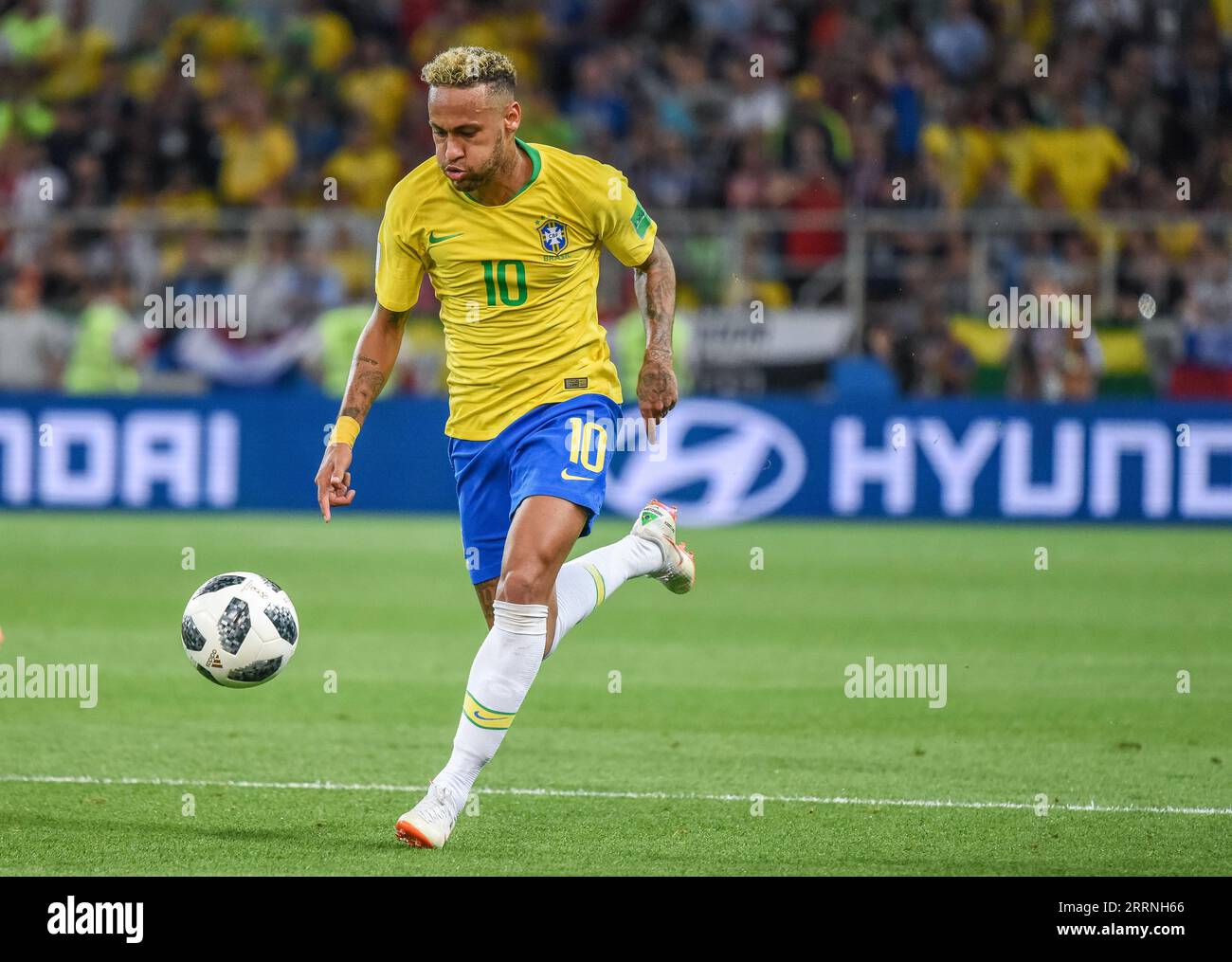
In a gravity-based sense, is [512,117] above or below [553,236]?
above

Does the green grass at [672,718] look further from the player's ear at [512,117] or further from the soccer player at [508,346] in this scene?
the player's ear at [512,117]

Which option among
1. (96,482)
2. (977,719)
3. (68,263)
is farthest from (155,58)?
A: (977,719)

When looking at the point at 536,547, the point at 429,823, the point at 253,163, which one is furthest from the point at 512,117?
the point at 253,163

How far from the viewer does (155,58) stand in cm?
2131

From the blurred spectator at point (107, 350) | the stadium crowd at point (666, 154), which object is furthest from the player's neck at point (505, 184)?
the blurred spectator at point (107, 350)

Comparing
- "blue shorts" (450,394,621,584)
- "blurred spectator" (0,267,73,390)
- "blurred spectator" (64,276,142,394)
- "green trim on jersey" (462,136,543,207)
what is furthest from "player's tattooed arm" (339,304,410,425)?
"blurred spectator" (0,267,73,390)

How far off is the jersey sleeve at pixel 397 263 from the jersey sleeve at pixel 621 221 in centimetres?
62

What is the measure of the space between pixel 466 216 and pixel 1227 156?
14.2m

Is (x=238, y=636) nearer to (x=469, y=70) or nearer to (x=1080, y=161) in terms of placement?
(x=469, y=70)

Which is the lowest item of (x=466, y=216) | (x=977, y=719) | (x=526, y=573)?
(x=977, y=719)

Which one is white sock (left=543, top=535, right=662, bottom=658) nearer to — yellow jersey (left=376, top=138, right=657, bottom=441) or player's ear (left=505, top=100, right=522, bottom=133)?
yellow jersey (left=376, top=138, right=657, bottom=441)

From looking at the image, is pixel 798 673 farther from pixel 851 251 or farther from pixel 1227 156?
pixel 1227 156

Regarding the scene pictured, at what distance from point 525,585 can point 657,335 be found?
1.00m

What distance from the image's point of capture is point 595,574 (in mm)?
6898
